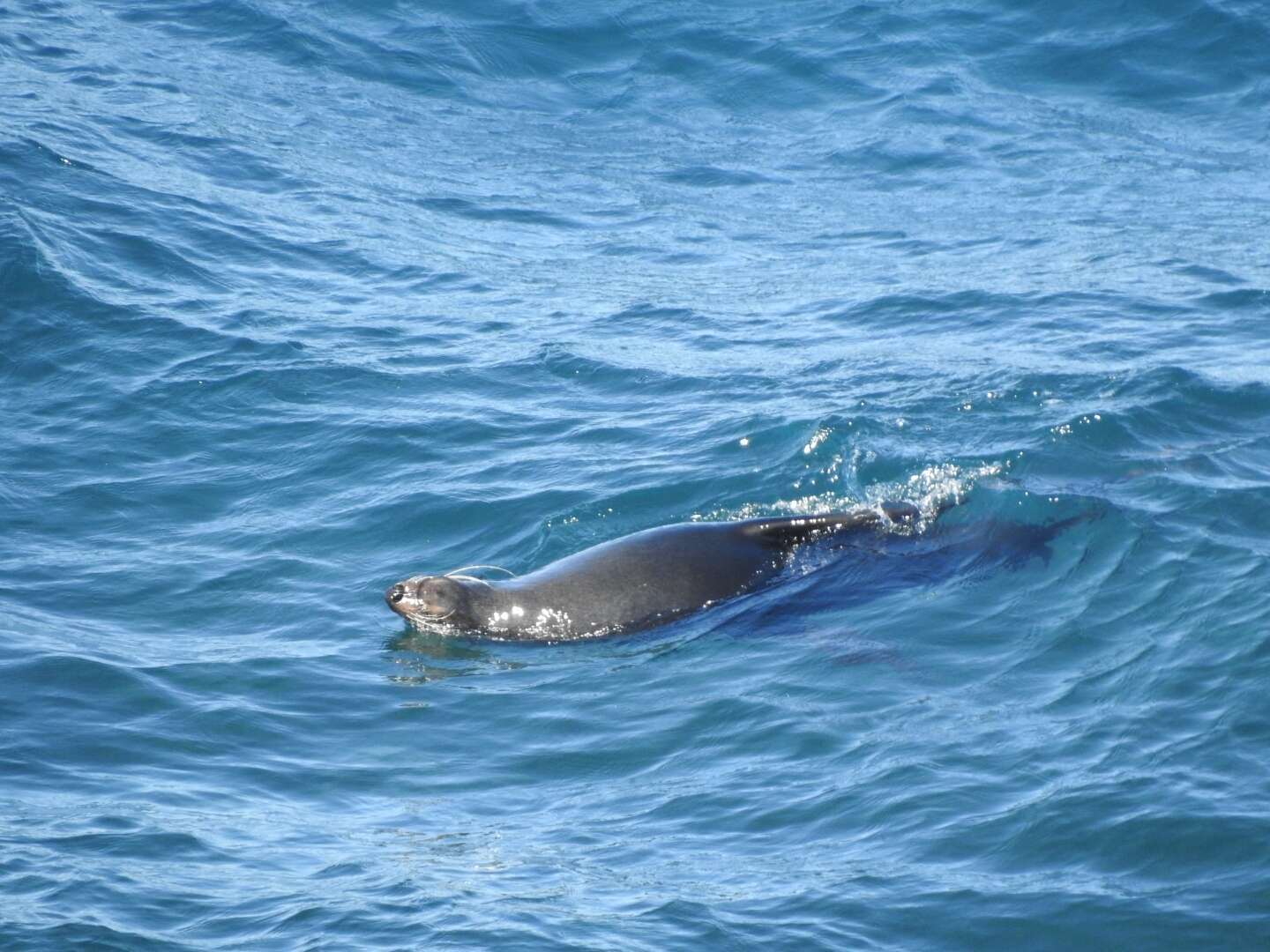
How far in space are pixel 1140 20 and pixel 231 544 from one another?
48.6 ft

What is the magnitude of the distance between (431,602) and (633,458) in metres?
2.72

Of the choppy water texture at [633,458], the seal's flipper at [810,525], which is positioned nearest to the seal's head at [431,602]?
the choppy water texture at [633,458]

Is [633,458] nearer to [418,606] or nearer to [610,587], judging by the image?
[610,587]

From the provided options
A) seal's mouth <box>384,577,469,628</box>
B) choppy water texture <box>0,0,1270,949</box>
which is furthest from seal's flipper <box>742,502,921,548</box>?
seal's mouth <box>384,577,469,628</box>

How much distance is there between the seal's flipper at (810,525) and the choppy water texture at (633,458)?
31 cm

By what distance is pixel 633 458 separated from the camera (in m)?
11.6

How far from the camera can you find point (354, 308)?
14883 mm

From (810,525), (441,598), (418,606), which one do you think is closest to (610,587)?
(441,598)

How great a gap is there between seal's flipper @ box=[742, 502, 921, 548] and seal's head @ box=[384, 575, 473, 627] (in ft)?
5.59

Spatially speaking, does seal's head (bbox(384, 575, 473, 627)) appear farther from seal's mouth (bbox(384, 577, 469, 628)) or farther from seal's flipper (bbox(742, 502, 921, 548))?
seal's flipper (bbox(742, 502, 921, 548))

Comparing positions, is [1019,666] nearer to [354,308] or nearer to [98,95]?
[354,308]

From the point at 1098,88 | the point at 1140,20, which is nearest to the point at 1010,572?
the point at 1098,88

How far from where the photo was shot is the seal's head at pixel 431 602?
365 inches

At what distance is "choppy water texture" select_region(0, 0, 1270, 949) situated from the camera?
21.7ft
